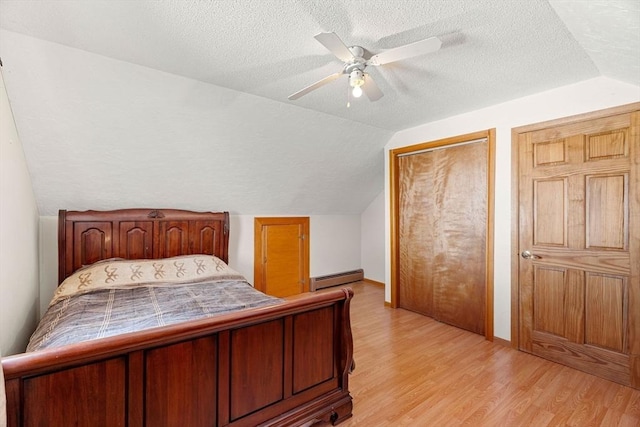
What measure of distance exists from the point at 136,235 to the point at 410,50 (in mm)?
2905

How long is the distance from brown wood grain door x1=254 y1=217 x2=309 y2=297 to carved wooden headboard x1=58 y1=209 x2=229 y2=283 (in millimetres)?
679

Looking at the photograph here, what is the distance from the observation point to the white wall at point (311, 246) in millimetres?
2732

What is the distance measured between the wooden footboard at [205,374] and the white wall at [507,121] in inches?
73.7

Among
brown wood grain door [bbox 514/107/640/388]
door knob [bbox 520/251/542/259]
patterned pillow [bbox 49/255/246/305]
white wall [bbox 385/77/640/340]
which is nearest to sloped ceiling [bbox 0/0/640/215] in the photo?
white wall [bbox 385/77/640/340]

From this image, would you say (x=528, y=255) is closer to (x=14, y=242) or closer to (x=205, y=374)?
(x=205, y=374)

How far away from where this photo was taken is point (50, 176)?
2.51 m

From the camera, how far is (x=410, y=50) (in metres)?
1.54

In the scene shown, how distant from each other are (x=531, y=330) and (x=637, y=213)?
124 cm

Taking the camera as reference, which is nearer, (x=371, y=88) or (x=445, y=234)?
(x=371, y=88)

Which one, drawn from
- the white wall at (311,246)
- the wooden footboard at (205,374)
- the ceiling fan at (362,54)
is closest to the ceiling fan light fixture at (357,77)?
the ceiling fan at (362,54)

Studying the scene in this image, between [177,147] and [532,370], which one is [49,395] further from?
[532,370]

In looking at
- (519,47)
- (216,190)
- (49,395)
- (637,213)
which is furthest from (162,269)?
(637,213)

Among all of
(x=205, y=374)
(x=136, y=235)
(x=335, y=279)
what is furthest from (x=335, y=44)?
(x=335, y=279)

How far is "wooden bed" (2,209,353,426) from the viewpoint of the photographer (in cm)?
108
